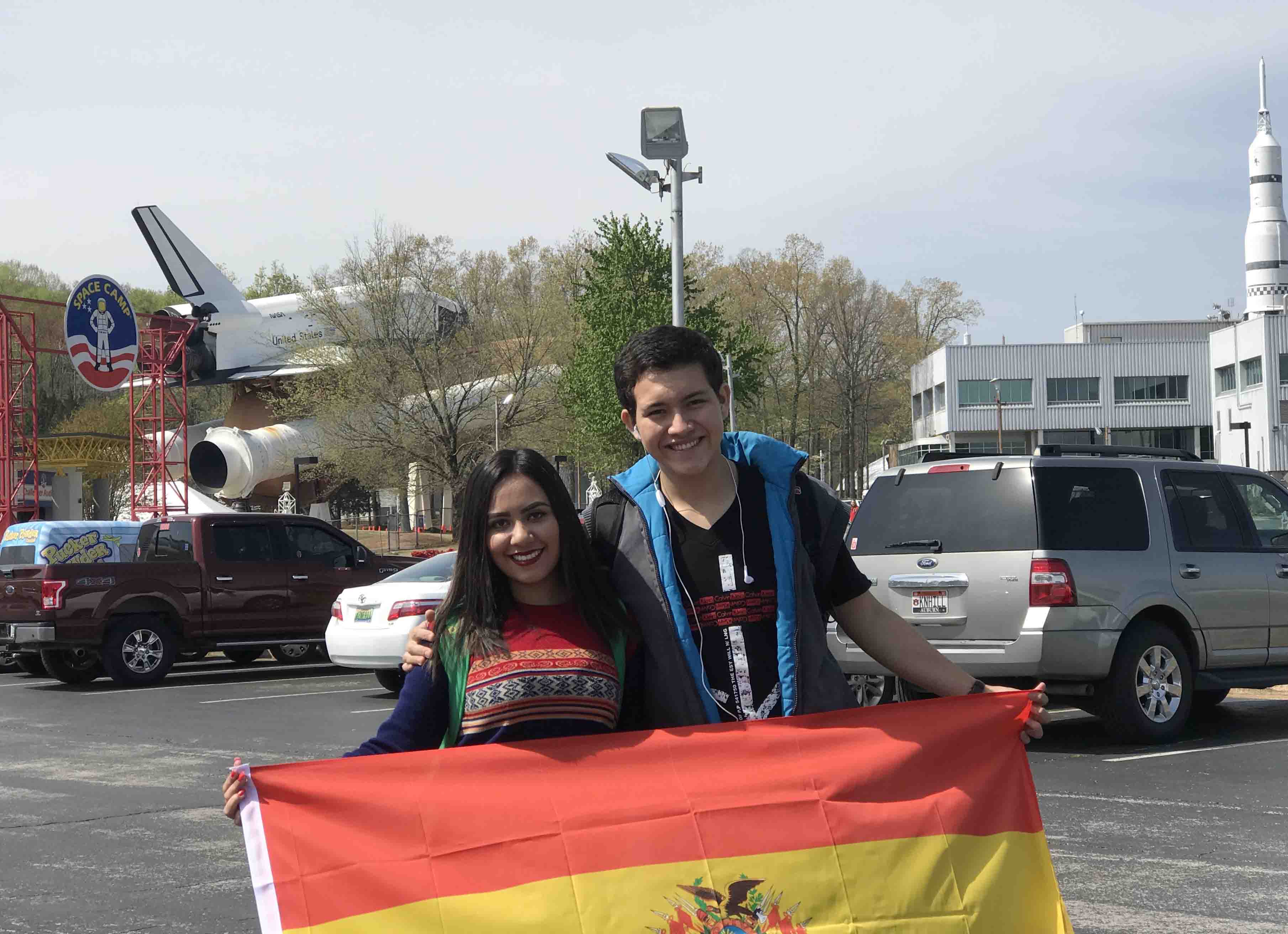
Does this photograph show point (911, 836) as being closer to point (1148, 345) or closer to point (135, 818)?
point (135, 818)

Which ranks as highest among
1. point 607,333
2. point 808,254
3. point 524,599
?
point 808,254

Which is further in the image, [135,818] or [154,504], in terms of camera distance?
[154,504]

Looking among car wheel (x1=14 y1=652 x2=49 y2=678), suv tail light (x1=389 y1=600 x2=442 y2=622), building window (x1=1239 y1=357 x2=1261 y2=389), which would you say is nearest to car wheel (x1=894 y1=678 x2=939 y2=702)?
suv tail light (x1=389 y1=600 x2=442 y2=622)

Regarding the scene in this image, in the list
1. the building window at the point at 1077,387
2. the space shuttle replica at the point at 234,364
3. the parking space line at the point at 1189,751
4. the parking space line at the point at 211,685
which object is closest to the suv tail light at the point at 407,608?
the parking space line at the point at 211,685

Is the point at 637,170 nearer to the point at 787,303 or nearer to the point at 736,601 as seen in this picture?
the point at 736,601

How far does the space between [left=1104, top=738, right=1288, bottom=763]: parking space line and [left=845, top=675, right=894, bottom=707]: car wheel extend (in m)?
1.65

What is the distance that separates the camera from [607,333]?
50031mm

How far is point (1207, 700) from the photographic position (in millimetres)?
12406

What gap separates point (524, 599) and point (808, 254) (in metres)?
83.8

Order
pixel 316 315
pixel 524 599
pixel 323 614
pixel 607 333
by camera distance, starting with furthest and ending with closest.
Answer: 1. pixel 316 315
2. pixel 607 333
3. pixel 323 614
4. pixel 524 599

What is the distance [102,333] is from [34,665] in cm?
1640

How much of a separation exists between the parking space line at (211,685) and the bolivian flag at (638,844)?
46.5 feet

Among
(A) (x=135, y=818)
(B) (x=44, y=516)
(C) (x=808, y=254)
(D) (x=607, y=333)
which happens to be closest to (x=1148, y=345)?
(C) (x=808, y=254)

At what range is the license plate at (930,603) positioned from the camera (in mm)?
10172
